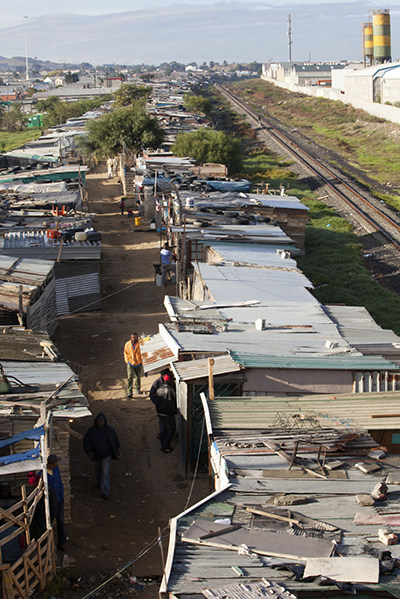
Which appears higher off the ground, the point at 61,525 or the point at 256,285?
the point at 256,285

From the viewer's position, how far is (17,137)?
233ft

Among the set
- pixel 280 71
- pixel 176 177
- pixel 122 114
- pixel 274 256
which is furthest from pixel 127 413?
pixel 280 71

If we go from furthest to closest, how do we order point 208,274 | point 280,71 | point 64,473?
point 280,71 < point 208,274 < point 64,473

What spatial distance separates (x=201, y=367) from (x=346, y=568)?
399cm

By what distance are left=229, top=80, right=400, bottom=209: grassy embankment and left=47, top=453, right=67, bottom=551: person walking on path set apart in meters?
25.9

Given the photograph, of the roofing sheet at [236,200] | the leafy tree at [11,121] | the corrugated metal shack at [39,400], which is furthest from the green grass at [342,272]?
the leafy tree at [11,121]

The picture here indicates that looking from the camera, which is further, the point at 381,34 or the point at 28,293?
the point at 381,34

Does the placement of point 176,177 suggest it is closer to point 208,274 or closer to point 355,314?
point 208,274

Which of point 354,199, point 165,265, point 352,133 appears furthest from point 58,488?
point 352,133

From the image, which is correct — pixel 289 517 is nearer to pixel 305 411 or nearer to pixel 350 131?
pixel 305 411

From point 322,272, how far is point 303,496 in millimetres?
14189

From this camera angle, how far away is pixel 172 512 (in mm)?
7863

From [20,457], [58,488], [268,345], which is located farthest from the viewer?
[268,345]

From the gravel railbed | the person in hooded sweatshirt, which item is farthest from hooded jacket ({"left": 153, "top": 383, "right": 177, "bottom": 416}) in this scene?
the gravel railbed
